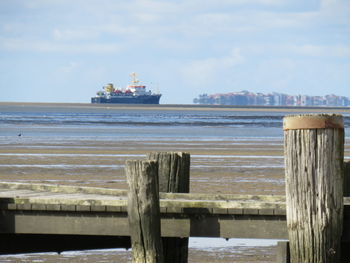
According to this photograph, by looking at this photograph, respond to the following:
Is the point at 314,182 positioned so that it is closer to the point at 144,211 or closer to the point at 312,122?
the point at 312,122

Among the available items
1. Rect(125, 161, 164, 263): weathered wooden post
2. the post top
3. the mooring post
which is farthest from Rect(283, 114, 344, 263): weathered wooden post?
the mooring post

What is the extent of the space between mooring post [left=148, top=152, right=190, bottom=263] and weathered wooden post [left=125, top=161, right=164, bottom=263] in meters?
0.68

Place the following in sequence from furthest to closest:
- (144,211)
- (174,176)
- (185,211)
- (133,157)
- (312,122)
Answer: (133,157) < (174,176) < (185,211) < (144,211) < (312,122)

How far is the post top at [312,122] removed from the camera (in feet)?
23.4

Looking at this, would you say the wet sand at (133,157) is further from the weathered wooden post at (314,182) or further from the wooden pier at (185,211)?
the weathered wooden post at (314,182)

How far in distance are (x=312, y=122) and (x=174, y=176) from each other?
233 centimetres

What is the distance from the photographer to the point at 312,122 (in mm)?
7148

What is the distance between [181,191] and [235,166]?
17254 millimetres

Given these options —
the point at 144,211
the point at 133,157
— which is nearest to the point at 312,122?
the point at 144,211

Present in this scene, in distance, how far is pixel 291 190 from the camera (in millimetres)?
7262

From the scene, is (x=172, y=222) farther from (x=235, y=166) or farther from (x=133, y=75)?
(x=133, y=75)

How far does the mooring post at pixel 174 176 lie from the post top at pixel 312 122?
6.76ft

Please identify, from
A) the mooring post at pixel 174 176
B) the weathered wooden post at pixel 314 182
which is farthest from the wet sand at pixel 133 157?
the weathered wooden post at pixel 314 182

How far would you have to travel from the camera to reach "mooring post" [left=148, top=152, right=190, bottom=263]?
889 centimetres
